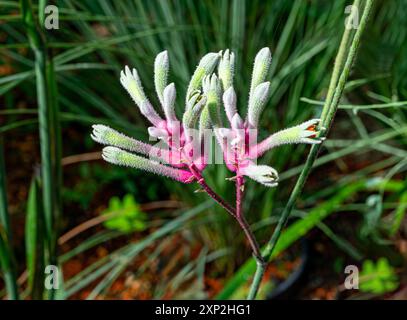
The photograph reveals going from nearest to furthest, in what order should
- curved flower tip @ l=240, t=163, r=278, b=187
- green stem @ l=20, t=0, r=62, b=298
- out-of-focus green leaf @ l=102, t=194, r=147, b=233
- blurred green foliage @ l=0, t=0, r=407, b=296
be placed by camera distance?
curved flower tip @ l=240, t=163, r=278, b=187
green stem @ l=20, t=0, r=62, b=298
blurred green foliage @ l=0, t=0, r=407, b=296
out-of-focus green leaf @ l=102, t=194, r=147, b=233

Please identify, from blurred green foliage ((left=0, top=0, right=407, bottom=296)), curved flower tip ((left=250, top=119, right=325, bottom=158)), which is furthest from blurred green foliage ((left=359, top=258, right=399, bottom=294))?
curved flower tip ((left=250, top=119, right=325, bottom=158))

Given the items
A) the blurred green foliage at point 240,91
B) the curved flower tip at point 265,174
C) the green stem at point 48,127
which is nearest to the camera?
the curved flower tip at point 265,174

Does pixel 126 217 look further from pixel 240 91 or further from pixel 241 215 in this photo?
pixel 241 215

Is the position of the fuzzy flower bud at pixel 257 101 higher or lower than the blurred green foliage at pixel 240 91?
lower

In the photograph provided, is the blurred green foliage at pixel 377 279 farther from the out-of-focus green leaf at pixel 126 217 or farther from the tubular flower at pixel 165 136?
the tubular flower at pixel 165 136

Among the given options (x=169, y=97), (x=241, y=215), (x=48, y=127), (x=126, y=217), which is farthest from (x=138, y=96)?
(x=126, y=217)

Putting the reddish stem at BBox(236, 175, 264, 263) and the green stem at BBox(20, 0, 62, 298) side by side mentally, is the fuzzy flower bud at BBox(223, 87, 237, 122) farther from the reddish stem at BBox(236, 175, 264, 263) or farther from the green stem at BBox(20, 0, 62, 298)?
the green stem at BBox(20, 0, 62, 298)

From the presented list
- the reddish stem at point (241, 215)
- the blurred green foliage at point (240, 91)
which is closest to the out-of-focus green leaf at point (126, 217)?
the blurred green foliage at point (240, 91)
